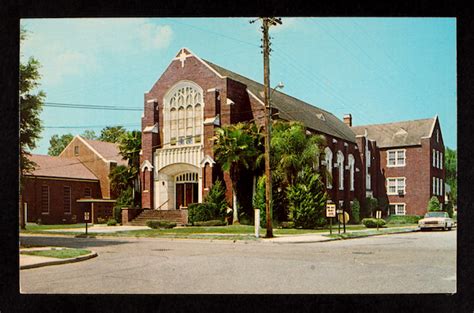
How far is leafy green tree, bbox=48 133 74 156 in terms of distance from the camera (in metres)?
9.81

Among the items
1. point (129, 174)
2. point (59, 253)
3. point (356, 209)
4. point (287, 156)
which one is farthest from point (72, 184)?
point (356, 209)

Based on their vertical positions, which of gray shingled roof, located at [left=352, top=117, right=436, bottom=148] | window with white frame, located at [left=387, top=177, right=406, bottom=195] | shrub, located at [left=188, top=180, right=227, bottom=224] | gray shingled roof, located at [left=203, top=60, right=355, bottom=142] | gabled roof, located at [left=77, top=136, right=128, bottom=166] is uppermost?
gray shingled roof, located at [left=203, top=60, right=355, bottom=142]

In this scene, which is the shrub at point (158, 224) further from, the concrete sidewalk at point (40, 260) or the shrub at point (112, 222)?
the concrete sidewalk at point (40, 260)

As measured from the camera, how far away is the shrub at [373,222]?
628 inches

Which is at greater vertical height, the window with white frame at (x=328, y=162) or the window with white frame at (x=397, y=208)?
the window with white frame at (x=328, y=162)

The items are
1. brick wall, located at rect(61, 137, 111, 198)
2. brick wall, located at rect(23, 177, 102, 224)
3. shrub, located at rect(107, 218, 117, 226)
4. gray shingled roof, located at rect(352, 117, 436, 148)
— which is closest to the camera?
brick wall, located at rect(61, 137, 111, 198)

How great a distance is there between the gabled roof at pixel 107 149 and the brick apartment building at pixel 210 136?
2.27 ft

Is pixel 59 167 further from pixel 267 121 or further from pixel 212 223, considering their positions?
pixel 267 121

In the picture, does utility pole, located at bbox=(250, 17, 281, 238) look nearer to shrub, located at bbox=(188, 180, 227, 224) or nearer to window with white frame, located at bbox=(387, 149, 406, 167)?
shrub, located at bbox=(188, 180, 227, 224)

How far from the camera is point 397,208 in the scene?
606 inches

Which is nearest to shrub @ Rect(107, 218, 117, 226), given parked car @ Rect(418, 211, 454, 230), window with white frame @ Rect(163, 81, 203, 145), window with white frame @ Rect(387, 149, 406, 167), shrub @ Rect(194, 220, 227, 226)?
shrub @ Rect(194, 220, 227, 226)

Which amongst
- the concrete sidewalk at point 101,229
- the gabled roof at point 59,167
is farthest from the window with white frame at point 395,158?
the gabled roof at point 59,167

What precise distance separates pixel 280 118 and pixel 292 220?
114 inches
